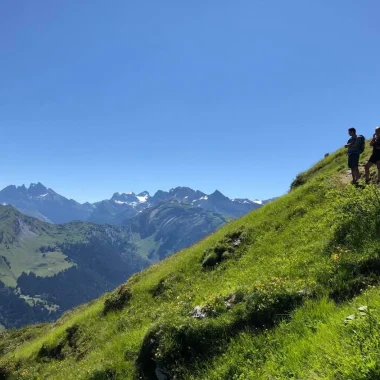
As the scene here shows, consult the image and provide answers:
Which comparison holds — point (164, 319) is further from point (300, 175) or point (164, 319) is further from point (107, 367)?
point (300, 175)

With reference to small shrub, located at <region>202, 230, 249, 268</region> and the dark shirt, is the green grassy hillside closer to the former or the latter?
small shrub, located at <region>202, 230, 249, 268</region>

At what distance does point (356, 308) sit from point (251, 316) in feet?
12.1

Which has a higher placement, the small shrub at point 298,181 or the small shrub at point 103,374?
the small shrub at point 298,181

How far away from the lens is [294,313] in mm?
10852

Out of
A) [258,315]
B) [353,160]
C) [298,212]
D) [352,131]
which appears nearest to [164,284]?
[298,212]

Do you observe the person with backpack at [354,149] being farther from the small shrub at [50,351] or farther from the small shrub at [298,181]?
the small shrub at [50,351]

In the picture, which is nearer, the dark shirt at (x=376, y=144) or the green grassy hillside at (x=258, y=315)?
the green grassy hillside at (x=258, y=315)

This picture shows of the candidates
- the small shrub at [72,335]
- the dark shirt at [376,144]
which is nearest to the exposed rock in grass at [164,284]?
the small shrub at [72,335]

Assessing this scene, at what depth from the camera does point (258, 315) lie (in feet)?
38.3

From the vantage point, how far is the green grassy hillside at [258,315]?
821 centimetres

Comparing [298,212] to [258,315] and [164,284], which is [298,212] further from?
[258,315]

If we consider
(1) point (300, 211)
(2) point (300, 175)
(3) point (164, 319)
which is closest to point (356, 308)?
(3) point (164, 319)

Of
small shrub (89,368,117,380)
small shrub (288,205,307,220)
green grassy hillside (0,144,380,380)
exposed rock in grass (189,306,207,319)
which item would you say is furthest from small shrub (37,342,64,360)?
small shrub (288,205,307,220)

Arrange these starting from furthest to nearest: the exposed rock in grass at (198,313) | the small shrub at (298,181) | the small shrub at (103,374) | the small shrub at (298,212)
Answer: the small shrub at (298,181)
the small shrub at (298,212)
the small shrub at (103,374)
the exposed rock in grass at (198,313)
